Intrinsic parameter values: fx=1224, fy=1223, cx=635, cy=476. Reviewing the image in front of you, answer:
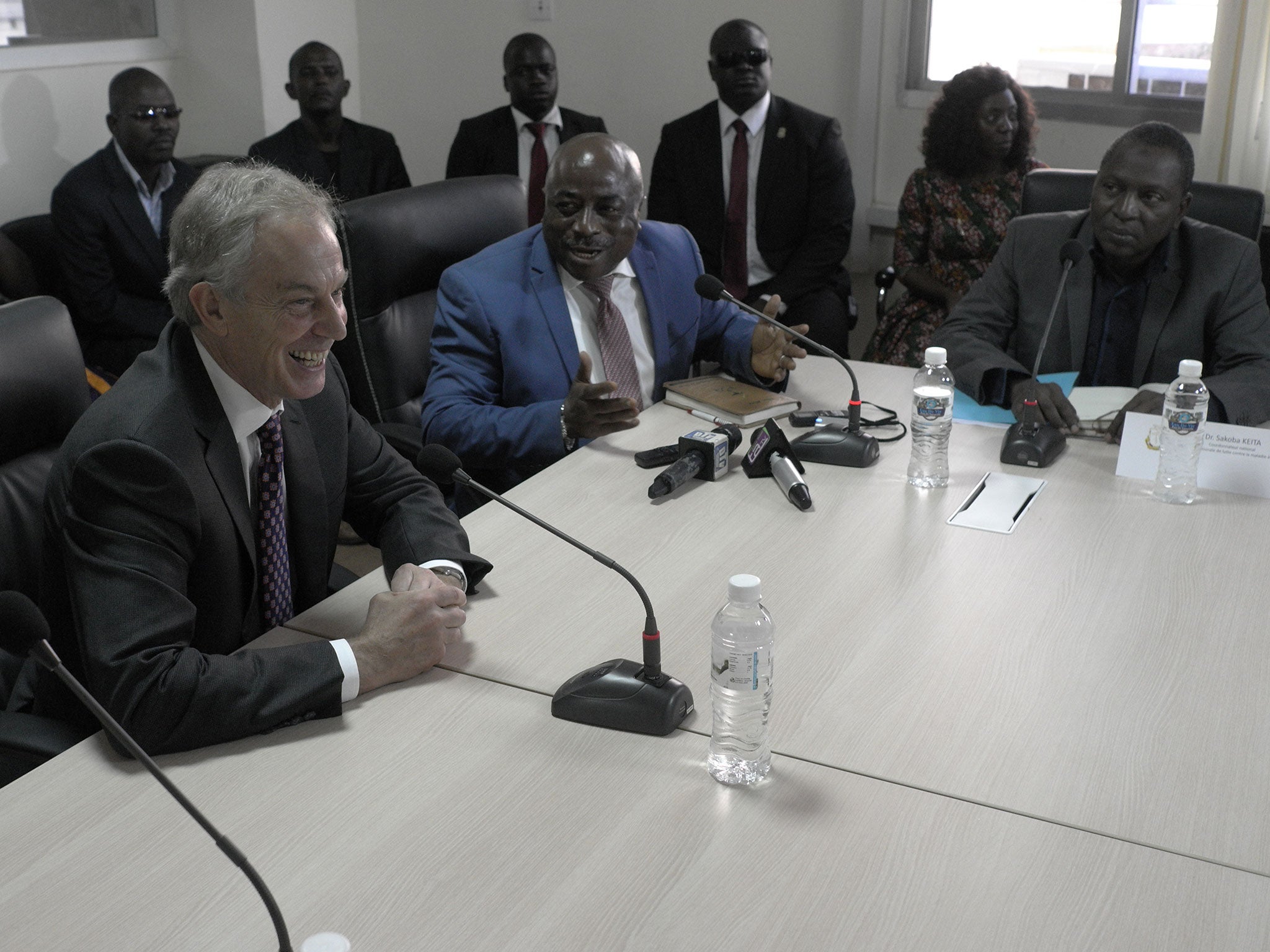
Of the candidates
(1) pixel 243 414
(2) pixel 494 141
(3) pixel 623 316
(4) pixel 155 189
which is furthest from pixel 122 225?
(1) pixel 243 414

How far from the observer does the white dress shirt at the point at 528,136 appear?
14.7ft

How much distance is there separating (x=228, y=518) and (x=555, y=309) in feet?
3.48

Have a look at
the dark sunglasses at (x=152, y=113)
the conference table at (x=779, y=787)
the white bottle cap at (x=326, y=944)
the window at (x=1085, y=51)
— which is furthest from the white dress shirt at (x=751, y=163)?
the white bottle cap at (x=326, y=944)

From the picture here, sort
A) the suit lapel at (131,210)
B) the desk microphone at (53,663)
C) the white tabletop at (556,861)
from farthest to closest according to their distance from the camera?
the suit lapel at (131,210) → the white tabletop at (556,861) → the desk microphone at (53,663)

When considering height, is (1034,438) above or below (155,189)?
below

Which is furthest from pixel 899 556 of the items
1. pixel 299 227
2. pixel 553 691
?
pixel 299 227

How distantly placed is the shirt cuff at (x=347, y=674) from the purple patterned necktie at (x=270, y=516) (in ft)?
0.86

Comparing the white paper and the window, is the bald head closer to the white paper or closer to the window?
the white paper

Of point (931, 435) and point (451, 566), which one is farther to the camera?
point (931, 435)

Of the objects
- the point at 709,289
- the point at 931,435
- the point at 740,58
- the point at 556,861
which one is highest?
the point at 740,58

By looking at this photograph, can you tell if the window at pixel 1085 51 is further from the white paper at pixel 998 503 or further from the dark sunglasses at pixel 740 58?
the white paper at pixel 998 503

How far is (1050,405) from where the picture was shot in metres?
2.30

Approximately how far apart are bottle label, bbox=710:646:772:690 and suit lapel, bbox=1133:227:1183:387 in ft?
5.25

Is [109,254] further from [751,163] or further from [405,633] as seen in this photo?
[405,633]
